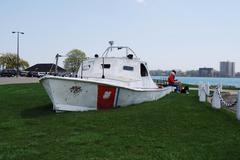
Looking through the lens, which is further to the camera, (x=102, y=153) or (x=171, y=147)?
(x=171, y=147)

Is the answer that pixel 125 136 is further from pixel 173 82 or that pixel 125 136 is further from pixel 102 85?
pixel 173 82

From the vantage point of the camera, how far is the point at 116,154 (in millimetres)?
6195

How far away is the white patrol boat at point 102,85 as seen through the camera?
12.3 m

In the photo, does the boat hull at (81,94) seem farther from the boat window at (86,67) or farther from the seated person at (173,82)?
the seated person at (173,82)

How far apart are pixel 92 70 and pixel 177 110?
15.0 ft

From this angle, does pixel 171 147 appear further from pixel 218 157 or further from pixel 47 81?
pixel 47 81

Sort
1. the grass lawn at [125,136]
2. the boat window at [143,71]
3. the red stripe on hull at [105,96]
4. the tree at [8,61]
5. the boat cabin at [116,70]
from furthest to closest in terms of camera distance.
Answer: the tree at [8,61]
the boat window at [143,71]
the boat cabin at [116,70]
the red stripe on hull at [105,96]
the grass lawn at [125,136]

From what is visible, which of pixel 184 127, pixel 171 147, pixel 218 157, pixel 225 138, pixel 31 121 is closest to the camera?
pixel 218 157

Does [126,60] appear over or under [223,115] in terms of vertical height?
over

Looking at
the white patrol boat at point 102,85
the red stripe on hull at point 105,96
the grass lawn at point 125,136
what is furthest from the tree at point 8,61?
the grass lawn at point 125,136

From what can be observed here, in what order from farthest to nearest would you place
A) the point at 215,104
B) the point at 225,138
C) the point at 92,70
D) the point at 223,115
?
1. the point at 92,70
2. the point at 215,104
3. the point at 223,115
4. the point at 225,138

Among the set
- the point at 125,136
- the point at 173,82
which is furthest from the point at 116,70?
the point at 173,82

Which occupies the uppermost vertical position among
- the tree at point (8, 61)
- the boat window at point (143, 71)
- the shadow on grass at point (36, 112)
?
the tree at point (8, 61)

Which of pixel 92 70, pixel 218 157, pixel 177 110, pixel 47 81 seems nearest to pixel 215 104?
pixel 177 110
